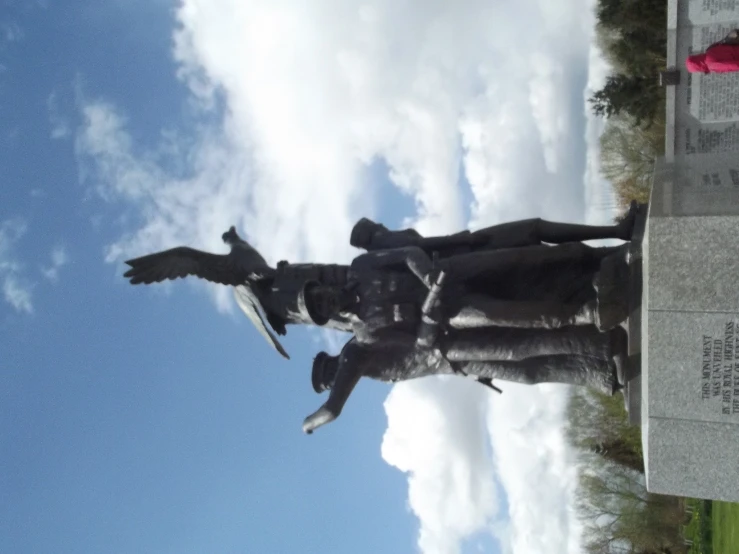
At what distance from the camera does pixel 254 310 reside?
29.8 feet

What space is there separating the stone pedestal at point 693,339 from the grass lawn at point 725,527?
13.2m

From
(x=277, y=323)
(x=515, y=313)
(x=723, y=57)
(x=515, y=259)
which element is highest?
(x=723, y=57)

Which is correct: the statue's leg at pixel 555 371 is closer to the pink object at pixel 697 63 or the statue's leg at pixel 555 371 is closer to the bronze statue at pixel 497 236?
the bronze statue at pixel 497 236

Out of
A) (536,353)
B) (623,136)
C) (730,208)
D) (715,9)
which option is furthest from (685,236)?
(623,136)

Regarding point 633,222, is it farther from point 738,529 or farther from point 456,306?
point 738,529

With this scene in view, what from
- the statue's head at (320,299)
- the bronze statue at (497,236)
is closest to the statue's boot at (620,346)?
the bronze statue at (497,236)

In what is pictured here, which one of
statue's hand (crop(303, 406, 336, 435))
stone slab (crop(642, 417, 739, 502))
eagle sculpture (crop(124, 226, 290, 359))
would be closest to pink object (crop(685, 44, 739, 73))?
stone slab (crop(642, 417, 739, 502))

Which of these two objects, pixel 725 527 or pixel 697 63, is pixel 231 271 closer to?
pixel 697 63

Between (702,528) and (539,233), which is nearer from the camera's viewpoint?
(539,233)

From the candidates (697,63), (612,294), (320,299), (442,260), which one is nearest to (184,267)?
(320,299)

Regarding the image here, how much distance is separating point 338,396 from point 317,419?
1.09ft

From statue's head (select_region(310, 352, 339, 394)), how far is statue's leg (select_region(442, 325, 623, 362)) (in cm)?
162

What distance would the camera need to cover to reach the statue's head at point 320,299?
7.77 meters

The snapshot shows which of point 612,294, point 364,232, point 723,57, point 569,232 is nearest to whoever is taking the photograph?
point 612,294
